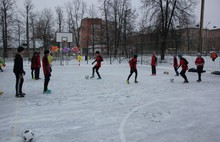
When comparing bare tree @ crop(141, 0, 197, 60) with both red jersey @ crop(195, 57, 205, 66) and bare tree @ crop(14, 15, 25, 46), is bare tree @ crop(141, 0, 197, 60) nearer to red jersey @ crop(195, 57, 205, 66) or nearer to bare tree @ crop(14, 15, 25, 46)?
red jersey @ crop(195, 57, 205, 66)

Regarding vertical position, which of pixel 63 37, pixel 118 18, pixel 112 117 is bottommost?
pixel 112 117

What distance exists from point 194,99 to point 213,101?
0.69 m

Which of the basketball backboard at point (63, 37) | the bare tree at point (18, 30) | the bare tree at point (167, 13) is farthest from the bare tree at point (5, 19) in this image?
the bare tree at point (167, 13)

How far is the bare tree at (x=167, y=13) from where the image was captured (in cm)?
2917

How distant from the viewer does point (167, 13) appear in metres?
29.5

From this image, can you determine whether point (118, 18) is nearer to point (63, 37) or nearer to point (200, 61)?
point (63, 37)

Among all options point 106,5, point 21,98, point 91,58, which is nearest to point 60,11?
point 106,5

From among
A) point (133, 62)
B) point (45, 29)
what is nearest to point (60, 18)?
point (45, 29)

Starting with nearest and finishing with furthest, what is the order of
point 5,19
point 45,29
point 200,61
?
1. point 200,61
2. point 5,19
3. point 45,29

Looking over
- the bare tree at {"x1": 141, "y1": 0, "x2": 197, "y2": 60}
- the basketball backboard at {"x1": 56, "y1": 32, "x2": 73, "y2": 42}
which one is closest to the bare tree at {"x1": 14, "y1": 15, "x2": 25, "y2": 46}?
the basketball backboard at {"x1": 56, "y1": 32, "x2": 73, "y2": 42}

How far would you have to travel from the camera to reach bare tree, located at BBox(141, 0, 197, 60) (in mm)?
29172

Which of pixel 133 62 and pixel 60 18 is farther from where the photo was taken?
pixel 60 18

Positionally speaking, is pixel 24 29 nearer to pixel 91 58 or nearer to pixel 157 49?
pixel 91 58

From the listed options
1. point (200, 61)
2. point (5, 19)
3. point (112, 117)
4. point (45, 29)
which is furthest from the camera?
point (45, 29)
